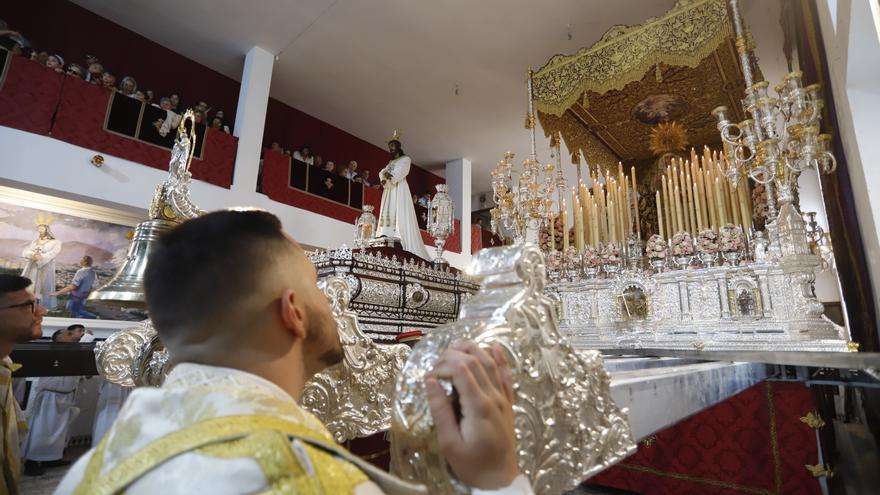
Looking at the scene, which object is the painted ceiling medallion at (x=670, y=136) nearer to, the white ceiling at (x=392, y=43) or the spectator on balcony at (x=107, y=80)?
the white ceiling at (x=392, y=43)

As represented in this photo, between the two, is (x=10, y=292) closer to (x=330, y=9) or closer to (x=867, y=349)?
(x=867, y=349)

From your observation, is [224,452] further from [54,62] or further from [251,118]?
[54,62]

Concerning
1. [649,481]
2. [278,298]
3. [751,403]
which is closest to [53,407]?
[278,298]

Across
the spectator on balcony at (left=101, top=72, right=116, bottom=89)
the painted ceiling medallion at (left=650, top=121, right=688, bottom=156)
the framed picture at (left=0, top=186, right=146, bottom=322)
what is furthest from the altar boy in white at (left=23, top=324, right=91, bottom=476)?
→ the painted ceiling medallion at (left=650, top=121, right=688, bottom=156)

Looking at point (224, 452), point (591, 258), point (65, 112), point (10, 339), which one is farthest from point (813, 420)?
point (65, 112)

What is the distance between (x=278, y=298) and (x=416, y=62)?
27.6 ft

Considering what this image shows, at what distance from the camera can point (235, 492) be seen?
17.7 inches

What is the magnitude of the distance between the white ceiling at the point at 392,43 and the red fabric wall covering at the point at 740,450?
19.0ft

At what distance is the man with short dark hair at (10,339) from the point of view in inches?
74.5

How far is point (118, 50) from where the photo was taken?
760 centimetres

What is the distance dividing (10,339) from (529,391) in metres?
2.62

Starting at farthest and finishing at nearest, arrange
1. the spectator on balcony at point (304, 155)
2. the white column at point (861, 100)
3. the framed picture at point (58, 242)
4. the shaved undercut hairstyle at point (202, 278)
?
1. the spectator on balcony at point (304, 155)
2. the framed picture at point (58, 242)
3. the white column at point (861, 100)
4. the shaved undercut hairstyle at point (202, 278)

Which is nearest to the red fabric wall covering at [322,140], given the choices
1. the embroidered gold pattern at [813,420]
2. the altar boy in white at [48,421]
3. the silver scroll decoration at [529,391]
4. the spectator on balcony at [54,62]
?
the spectator on balcony at [54,62]

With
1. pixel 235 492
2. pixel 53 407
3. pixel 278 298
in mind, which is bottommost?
pixel 53 407
